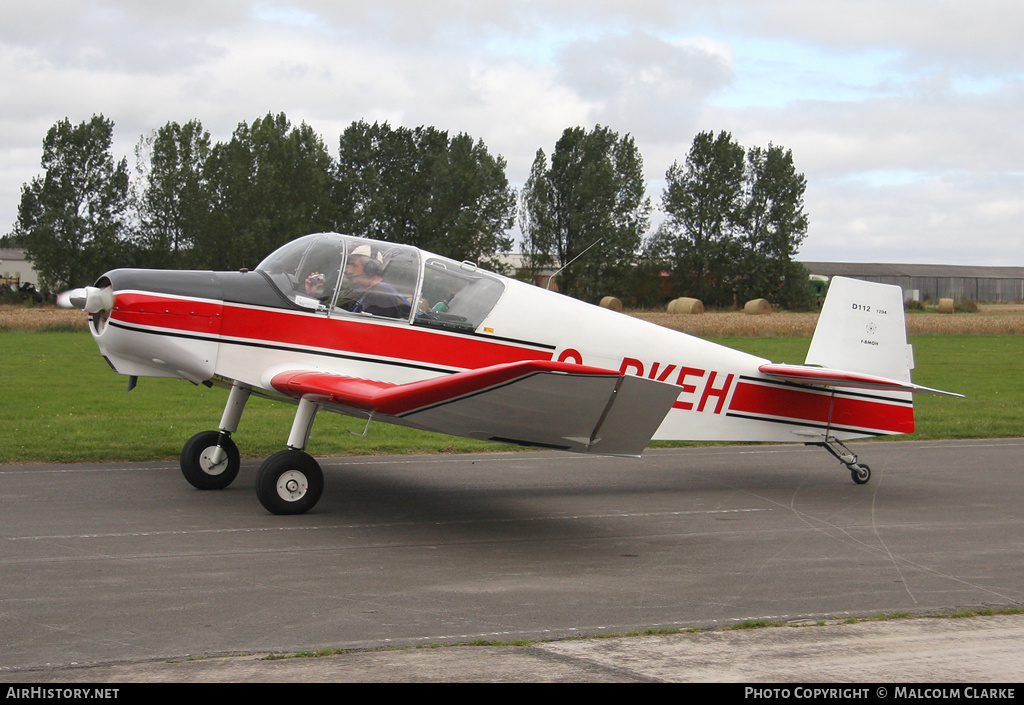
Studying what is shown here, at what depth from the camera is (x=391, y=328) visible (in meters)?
8.79

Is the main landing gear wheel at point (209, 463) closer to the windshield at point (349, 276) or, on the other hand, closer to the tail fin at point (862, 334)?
the windshield at point (349, 276)

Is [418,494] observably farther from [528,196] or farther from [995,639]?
[528,196]

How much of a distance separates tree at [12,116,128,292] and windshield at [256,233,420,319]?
4803 cm

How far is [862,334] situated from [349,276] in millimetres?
5468

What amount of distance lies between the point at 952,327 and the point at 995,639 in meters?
42.9

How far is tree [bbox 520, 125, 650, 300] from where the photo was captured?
56.8m

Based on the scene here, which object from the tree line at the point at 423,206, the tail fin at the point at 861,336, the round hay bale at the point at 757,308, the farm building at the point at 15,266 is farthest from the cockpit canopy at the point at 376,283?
the farm building at the point at 15,266

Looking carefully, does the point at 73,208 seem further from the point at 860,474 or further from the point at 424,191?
the point at 860,474

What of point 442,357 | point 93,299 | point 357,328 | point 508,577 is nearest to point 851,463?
point 442,357

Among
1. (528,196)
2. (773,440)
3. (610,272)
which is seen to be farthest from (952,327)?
(773,440)

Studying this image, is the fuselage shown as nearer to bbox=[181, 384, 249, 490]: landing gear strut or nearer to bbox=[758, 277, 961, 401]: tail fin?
bbox=[181, 384, 249, 490]: landing gear strut

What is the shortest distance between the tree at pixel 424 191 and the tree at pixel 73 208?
1308 centimetres

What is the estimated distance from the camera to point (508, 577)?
21.3 ft

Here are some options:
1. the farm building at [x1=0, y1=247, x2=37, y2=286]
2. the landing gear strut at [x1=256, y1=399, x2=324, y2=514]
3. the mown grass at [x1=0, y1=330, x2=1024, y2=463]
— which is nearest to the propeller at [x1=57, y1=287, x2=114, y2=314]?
the landing gear strut at [x1=256, y1=399, x2=324, y2=514]
